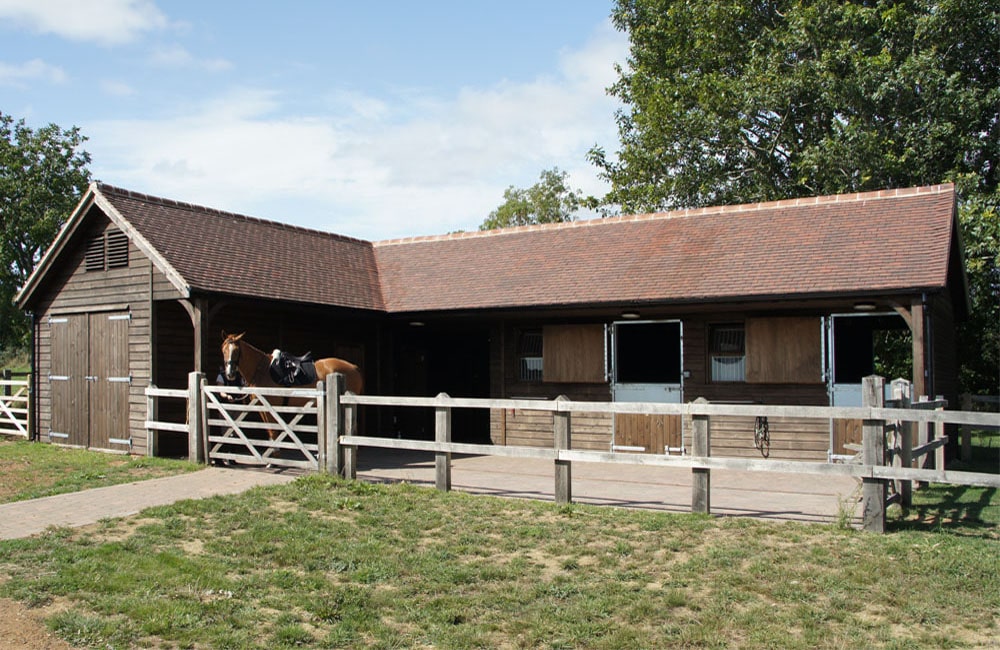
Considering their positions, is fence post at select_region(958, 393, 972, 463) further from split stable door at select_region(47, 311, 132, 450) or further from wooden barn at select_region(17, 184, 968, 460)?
split stable door at select_region(47, 311, 132, 450)

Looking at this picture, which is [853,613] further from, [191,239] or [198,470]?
[191,239]

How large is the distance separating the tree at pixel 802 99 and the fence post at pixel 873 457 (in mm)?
15554

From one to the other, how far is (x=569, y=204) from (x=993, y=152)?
97.3ft

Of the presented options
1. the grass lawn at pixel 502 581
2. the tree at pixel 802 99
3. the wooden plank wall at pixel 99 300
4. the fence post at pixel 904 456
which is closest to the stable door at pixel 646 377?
the fence post at pixel 904 456

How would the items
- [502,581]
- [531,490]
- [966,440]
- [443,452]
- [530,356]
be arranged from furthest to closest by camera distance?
[530,356], [966,440], [531,490], [443,452], [502,581]

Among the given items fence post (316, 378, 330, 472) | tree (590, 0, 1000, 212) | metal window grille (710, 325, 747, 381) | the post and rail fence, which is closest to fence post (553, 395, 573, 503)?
the post and rail fence

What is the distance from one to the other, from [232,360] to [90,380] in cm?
439

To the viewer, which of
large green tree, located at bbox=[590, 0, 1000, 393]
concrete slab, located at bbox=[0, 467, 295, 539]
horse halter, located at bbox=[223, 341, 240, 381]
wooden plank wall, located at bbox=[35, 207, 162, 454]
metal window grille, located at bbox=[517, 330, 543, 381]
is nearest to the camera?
concrete slab, located at bbox=[0, 467, 295, 539]

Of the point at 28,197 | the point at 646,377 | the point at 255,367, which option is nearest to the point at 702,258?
the point at 646,377

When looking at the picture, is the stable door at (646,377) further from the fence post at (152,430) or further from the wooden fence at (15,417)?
the wooden fence at (15,417)

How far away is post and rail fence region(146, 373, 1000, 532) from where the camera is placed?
24.2 ft

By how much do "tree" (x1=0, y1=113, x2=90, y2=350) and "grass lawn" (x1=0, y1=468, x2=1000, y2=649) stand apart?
112 ft

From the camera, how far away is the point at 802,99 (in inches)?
942

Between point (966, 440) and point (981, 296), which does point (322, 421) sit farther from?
point (981, 296)
